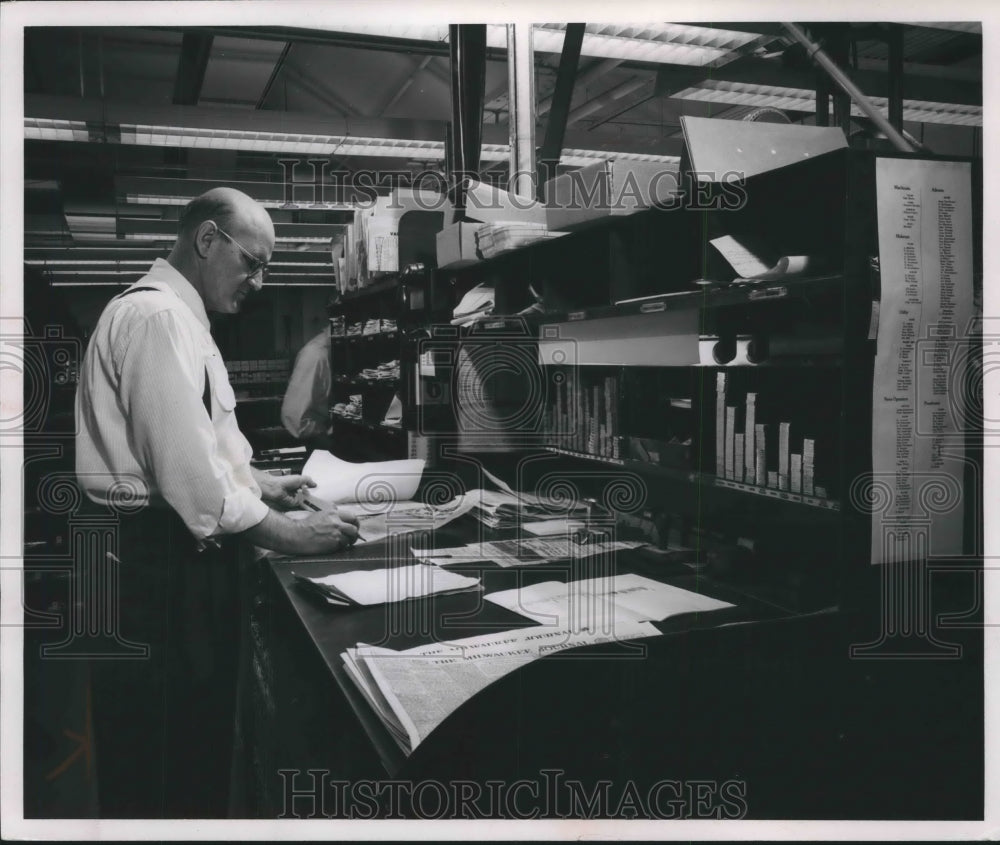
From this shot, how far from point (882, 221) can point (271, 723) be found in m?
1.75

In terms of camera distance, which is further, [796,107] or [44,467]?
[796,107]

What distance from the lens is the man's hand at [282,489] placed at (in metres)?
2.03

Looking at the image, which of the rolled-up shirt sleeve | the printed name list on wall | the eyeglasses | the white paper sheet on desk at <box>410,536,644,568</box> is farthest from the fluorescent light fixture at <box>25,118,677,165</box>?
the white paper sheet on desk at <box>410,536,644,568</box>

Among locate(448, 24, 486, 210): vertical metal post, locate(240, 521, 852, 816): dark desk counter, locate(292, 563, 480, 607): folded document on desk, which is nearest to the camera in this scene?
locate(240, 521, 852, 816): dark desk counter

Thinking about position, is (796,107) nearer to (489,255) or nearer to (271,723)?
(489,255)

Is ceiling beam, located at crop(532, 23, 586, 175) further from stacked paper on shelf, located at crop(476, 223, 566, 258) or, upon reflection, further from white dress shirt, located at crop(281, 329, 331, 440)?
white dress shirt, located at crop(281, 329, 331, 440)

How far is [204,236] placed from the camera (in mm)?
1978

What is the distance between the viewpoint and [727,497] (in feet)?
6.68

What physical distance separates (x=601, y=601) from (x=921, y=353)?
2.94ft

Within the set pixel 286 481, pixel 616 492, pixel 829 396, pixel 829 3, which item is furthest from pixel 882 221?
pixel 286 481

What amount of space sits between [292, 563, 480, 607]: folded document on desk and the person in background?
1.15 feet

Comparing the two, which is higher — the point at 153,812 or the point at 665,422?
the point at 665,422

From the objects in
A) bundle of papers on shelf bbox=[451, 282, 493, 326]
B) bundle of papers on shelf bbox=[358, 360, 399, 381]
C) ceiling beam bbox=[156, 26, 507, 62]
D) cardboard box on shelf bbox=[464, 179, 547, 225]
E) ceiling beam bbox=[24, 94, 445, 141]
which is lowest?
bundle of papers on shelf bbox=[358, 360, 399, 381]

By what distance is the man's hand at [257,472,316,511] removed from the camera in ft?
6.66
